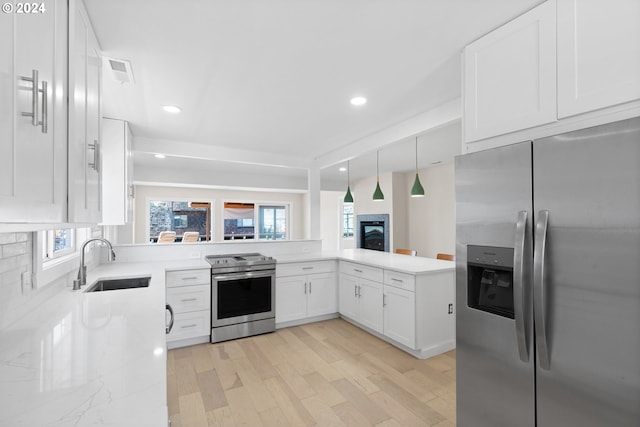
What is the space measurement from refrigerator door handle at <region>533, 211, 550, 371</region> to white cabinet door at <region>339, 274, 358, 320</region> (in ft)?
8.14

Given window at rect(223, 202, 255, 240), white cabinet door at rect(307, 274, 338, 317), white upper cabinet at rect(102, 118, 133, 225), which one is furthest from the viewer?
window at rect(223, 202, 255, 240)

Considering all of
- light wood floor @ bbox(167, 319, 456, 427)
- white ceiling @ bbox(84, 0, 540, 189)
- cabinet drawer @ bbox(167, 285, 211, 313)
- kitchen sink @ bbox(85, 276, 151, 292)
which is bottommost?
light wood floor @ bbox(167, 319, 456, 427)

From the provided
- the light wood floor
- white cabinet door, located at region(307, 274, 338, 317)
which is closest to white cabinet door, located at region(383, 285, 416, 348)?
the light wood floor

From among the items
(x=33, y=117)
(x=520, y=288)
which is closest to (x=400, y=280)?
(x=520, y=288)

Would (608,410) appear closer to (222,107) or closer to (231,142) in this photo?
(222,107)

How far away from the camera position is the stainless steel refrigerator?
3.72 ft

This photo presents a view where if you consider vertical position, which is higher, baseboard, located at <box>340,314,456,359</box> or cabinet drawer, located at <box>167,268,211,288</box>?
cabinet drawer, located at <box>167,268,211,288</box>

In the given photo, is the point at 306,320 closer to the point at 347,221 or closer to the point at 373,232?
the point at 373,232

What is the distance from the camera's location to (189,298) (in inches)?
129

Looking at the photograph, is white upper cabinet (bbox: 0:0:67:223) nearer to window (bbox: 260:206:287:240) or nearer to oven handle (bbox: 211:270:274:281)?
oven handle (bbox: 211:270:274:281)

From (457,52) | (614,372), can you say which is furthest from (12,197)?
(457,52)

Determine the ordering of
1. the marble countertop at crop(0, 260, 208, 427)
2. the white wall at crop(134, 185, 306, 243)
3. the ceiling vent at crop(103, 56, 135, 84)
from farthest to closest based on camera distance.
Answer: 1. the white wall at crop(134, 185, 306, 243)
2. the ceiling vent at crop(103, 56, 135, 84)
3. the marble countertop at crop(0, 260, 208, 427)

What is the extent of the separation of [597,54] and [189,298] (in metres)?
3.64

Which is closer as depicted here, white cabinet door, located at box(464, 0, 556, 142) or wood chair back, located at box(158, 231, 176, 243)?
white cabinet door, located at box(464, 0, 556, 142)
